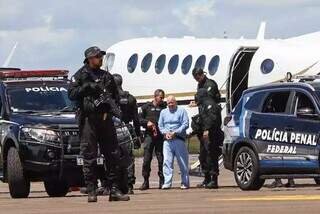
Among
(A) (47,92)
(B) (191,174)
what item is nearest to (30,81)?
(A) (47,92)

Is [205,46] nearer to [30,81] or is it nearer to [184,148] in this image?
[184,148]

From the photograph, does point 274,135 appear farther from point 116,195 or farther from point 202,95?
point 116,195

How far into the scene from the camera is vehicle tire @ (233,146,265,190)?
739 inches

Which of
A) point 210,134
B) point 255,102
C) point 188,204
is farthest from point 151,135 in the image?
point 188,204

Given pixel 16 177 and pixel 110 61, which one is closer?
pixel 16 177

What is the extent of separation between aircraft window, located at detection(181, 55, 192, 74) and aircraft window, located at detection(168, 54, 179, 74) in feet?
0.90

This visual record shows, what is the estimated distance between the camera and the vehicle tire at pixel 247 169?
18773 millimetres

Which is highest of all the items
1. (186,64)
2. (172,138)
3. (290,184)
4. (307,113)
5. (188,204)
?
(186,64)

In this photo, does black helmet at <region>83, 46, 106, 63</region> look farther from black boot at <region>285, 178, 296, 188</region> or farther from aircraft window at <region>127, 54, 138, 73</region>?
aircraft window at <region>127, 54, 138, 73</region>

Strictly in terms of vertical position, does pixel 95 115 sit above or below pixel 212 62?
below

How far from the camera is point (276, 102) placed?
19.1 m

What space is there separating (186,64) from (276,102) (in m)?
13.8

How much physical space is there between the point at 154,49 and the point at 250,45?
3664mm

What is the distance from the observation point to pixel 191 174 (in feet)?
83.4
